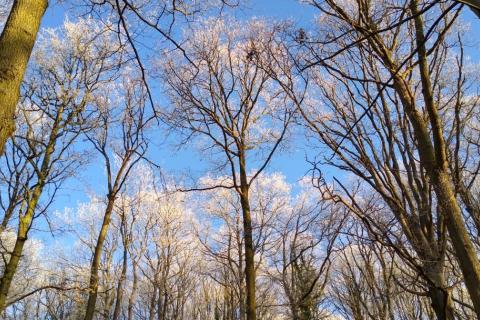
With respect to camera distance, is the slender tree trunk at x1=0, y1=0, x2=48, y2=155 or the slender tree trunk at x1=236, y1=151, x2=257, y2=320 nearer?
the slender tree trunk at x1=0, y1=0, x2=48, y2=155

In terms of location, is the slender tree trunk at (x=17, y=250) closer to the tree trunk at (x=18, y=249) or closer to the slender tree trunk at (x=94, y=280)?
the tree trunk at (x=18, y=249)

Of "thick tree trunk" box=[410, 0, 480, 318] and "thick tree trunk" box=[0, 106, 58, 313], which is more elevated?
"thick tree trunk" box=[0, 106, 58, 313]

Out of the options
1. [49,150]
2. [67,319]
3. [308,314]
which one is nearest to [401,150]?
[49,150]

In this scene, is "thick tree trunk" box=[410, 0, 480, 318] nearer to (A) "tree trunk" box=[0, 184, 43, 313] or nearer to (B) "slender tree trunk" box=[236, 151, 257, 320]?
(B) "slender tree trunk" box=[236, 151, 257, 320]

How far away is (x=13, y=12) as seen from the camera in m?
2.54

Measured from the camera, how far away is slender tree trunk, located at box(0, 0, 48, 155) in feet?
7.10

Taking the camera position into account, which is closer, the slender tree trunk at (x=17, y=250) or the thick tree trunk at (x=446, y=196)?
the thick tree trunk at (x=446, y=196)

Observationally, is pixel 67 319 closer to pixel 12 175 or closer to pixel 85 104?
pixel 12 175

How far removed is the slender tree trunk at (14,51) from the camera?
7.10 feet

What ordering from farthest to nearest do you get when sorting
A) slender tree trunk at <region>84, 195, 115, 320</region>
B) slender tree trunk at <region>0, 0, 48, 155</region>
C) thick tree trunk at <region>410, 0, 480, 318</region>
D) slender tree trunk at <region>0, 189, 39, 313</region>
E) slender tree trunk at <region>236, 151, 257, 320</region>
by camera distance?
slender tree trunk at <region>84, 195, 115, 320</region> → slender tree trunk at <region>0, 189, 39, 313</region> → slender tree trunk at <region>236, 151, 257, 320</region> → thick tree trunk at <region>410, 0, 480, 318</region> → slender tree trunk at <region>0, 0, 48, 155</region>

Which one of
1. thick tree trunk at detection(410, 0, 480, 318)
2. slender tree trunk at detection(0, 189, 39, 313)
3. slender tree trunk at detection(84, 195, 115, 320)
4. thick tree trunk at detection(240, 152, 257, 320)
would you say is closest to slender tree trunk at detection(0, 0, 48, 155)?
thick tree trunk at detection(410, 0, 480, 318)

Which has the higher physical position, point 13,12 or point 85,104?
point 85,104

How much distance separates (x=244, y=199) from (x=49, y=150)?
4623mm

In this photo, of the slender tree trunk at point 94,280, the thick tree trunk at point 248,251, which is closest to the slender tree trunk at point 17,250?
the slender tree trunk at point 94,280
